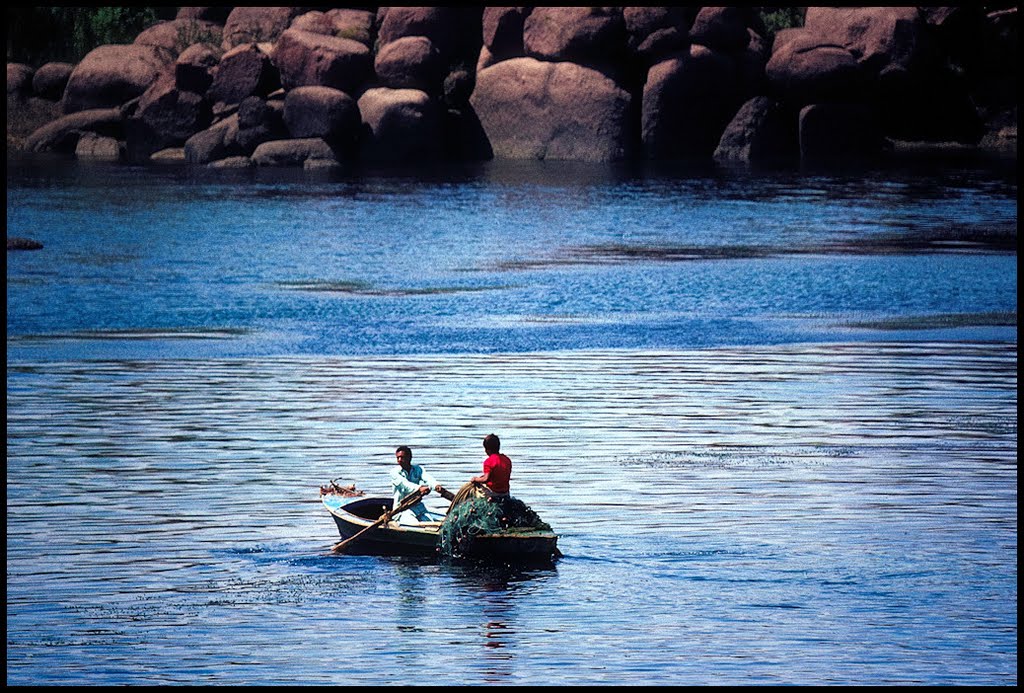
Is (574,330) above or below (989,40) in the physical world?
below

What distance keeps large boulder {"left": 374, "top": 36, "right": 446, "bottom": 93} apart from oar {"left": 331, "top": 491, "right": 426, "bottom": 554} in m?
46.1

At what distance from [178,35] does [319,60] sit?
30.2 feet

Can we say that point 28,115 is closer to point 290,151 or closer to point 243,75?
point 243,75

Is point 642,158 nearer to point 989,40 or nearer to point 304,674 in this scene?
point 989,40

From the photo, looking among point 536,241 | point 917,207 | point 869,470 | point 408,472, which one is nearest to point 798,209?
→ point 917,207

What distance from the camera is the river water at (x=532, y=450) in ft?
41.9

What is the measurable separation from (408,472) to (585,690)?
14.8ft

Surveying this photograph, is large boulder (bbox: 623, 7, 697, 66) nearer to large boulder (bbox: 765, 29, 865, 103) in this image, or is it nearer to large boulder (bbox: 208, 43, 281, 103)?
large boulder (bbox: 765, 29, 865, 103)

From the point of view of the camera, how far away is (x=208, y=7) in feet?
226

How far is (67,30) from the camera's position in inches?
2817

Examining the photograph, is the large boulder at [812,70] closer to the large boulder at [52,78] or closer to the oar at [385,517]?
the large boulder at [52,78]

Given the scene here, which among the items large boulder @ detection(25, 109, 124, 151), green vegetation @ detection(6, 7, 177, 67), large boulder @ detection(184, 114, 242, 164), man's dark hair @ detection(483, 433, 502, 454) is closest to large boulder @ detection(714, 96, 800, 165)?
large boulder @ detection(184, 114, 242, 164)

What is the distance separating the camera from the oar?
15.4 metres

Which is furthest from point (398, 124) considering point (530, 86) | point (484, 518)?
point (484, 518)
